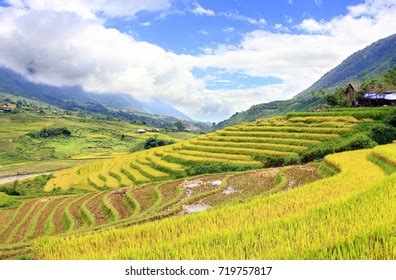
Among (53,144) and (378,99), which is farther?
(53,144)

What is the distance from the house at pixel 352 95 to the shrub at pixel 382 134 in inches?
1033

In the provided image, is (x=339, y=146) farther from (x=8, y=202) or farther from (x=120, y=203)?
(x=8, y=202)

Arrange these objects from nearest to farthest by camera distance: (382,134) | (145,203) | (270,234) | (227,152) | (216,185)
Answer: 1. (270,234)
2. (145,203)
3. (216,185)
4. (382,134)
5. (227,152)

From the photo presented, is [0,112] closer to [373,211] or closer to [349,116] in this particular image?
[349,116]

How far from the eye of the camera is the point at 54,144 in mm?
111250

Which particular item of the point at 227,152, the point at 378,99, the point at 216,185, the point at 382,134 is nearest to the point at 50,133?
the point at 378,99

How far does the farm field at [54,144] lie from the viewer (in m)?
89.3

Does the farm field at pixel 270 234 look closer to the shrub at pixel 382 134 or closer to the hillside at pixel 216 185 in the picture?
the hillside at pixel 216 185

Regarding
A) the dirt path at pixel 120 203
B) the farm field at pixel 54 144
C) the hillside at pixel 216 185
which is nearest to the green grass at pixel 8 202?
the hillside at pixel 216 185

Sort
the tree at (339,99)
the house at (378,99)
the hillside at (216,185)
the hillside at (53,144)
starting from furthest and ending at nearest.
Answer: the hillside at (53,144), the tree at (339,99), the house at (378,99), the hillside at (216,185)

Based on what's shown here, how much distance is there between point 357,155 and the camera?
89.6 feet

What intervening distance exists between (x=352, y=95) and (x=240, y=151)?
32.8m

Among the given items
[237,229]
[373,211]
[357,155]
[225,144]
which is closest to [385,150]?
[357,155]

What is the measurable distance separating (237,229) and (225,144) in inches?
1399
